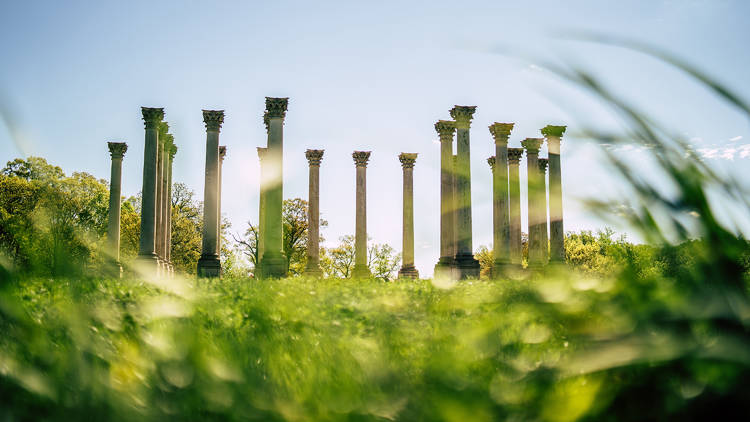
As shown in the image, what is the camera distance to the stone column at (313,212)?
2501 inches

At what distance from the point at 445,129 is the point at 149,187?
31.7 meters

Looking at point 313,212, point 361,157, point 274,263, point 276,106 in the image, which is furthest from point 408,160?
point 274,263

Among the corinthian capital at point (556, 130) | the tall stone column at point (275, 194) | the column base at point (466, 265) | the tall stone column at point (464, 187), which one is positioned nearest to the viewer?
the corinthian capital at point (556, 130)

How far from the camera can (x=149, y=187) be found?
5066cm

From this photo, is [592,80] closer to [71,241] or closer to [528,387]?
[528,387]

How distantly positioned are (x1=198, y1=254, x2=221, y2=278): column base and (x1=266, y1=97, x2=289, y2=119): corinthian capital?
15125 mm

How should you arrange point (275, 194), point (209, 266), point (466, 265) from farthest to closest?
1. point (209, 266)
2. point (466, 265)
3. point (275, 194)

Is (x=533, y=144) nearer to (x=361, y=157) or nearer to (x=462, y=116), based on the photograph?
(x=462, y=116)

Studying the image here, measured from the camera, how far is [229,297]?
23.5 feet

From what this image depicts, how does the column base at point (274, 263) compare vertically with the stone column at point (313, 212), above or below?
below

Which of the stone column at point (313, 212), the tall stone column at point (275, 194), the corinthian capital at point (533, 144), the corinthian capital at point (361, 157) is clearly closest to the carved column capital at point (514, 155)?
the corinthian capital at point (533, 144)

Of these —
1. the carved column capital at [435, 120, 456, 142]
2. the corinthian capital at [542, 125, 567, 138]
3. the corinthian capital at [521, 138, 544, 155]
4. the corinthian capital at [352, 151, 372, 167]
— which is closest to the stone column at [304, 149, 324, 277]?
the corinthian capital at [352, 151, 372, 167]

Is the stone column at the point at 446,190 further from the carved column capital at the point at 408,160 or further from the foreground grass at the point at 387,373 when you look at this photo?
the foreground grass at the point at 387,373

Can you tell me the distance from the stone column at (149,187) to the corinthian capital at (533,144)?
4111 centimetres
